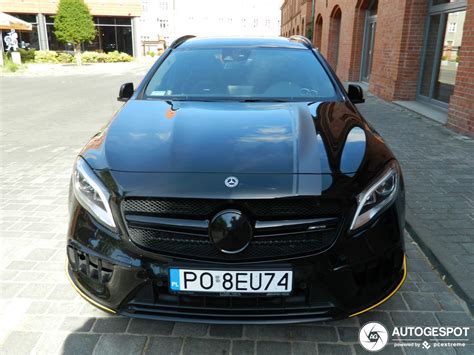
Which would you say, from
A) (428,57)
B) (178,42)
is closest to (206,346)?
(178,42)

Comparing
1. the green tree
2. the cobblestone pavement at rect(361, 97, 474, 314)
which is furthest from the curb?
the green tree

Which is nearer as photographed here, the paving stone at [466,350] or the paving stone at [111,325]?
the paving stone at [466,350]

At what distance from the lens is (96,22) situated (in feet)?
159

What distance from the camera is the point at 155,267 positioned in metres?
2.09

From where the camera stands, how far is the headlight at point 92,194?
217 centimetres

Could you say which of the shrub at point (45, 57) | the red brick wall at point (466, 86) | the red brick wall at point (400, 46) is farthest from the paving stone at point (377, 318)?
the shrub at point (45, 57)

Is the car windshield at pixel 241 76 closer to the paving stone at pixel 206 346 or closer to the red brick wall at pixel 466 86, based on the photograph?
the paving stone at pixel 206 346

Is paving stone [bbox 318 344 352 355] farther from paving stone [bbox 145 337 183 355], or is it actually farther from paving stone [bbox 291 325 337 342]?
paving stone [bbox 145 337 183 355]

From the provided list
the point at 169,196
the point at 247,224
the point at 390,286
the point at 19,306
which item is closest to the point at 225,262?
the point at 247,224

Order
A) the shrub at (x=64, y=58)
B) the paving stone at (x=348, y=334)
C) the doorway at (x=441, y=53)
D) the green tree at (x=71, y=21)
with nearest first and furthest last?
1. the paving stone at (x=348, y=334)
2. the doorway at (x=441, y=53)
3. the green tree at (x=71, y=21)
4. the shrub at (x=64, y=58)

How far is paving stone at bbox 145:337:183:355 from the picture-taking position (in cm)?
240

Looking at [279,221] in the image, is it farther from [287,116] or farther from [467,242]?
[467,242]

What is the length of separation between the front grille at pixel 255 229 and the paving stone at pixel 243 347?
25.3 inches

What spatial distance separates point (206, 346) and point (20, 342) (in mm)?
1036
